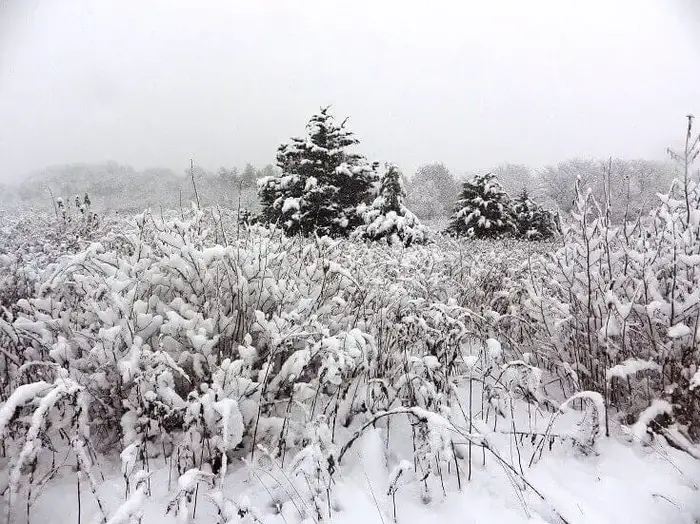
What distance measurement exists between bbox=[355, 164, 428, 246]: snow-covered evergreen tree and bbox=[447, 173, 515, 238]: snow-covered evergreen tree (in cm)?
720

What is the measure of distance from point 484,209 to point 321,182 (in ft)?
31.2

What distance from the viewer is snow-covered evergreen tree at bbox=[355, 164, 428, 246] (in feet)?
43.9

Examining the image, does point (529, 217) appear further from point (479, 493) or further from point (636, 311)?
point (479, 493)

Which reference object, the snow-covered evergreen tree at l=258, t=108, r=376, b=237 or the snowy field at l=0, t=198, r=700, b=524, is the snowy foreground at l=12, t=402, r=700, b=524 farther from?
the snow-covered evergreen tree at l=258, t=108, r=376, b=237

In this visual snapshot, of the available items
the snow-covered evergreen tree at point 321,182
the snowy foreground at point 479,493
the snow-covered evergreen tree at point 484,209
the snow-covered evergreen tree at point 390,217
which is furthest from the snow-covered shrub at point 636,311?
the snow-covered evergreen tree at point 484,209

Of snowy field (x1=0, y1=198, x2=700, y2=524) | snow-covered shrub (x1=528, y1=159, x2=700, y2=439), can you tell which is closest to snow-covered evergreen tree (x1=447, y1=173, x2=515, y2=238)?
snow-covered shrub (x1=528, y1=159, x2=700, y2=439)

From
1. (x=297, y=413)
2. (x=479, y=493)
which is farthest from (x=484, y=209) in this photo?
(x=479, y=493)

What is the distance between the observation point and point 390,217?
44.2ft

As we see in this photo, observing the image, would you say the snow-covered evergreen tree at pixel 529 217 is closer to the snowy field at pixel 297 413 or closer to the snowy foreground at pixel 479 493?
the snowy field at pixel 297 413

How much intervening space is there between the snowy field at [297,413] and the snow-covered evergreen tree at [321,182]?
463 inches

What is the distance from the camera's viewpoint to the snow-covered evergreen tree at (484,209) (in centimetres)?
2045

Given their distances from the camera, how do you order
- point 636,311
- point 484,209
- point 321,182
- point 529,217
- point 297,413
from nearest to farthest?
point 297,413 < point 636,311 < point 321,182 < point 484,209 < point 529,217

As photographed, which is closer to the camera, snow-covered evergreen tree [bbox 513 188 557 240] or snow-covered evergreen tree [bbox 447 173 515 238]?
snow-covered evergreen tree [bbox 447 173 515 238]

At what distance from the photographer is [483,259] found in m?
6.51
